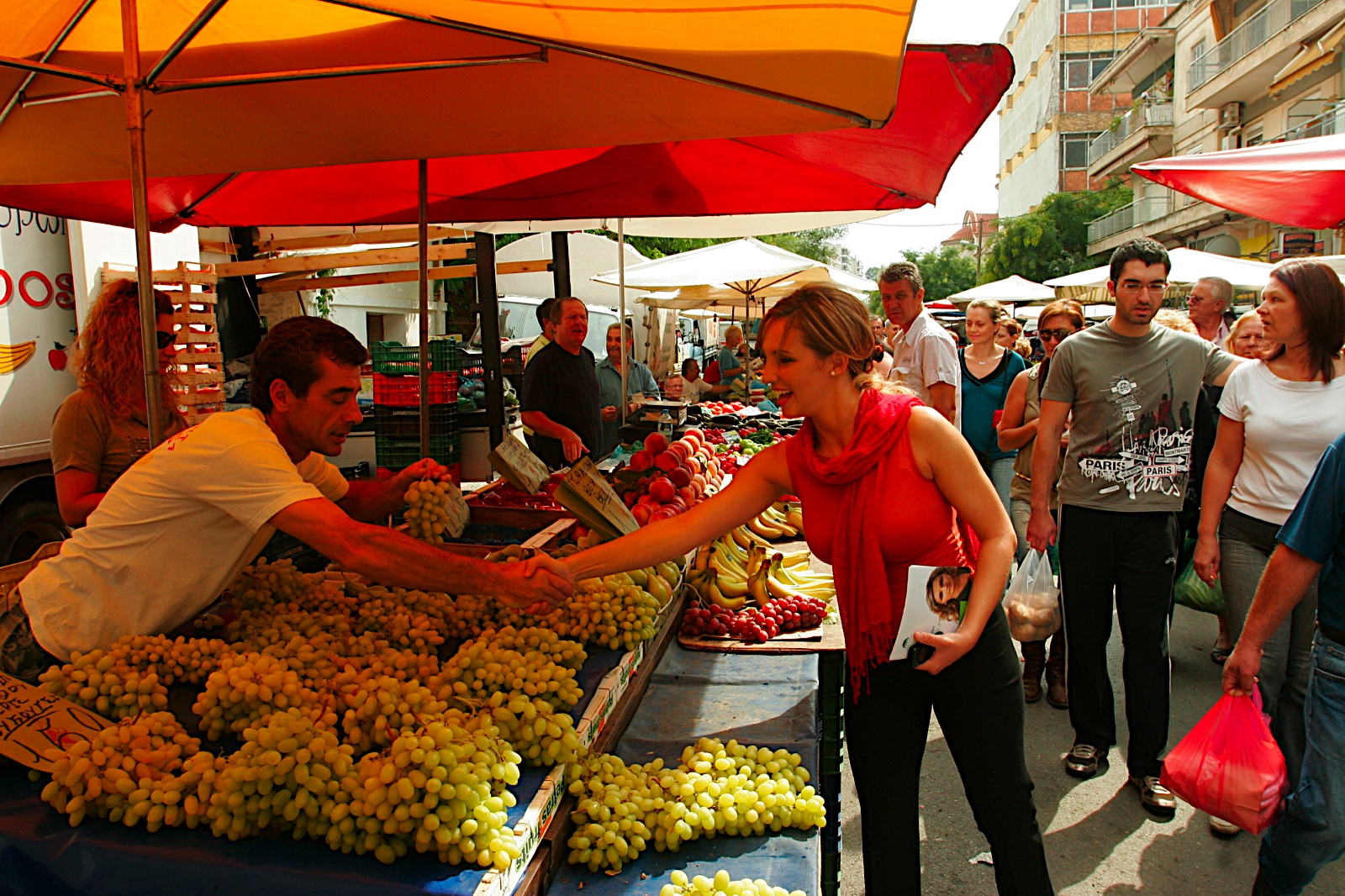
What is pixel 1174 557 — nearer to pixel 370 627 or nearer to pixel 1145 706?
pixel 1145 706

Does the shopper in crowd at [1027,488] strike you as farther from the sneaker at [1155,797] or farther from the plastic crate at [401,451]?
the plastic crate at [401,451]

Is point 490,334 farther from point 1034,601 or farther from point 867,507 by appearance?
point 867,507

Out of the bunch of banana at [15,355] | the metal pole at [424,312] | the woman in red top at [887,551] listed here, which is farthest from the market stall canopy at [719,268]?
the woman in red top at [887,551]

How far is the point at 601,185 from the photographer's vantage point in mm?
5109

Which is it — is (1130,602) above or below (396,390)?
below

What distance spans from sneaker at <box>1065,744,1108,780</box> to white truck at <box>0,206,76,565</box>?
615cm

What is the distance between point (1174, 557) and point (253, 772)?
3698mm

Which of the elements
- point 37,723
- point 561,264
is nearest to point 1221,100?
point 561,264

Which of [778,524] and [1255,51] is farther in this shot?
[1255,51]

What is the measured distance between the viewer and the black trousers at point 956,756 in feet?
8.20

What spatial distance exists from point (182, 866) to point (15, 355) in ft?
17.5

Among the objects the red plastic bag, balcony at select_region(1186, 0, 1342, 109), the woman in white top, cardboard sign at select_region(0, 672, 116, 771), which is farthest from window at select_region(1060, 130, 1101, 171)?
cardboard sign at select_region(0, 672, 116, 771)

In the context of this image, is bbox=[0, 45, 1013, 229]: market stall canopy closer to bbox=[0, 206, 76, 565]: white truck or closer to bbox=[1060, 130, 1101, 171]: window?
bbox=[0, 206, 76, 565]: white truck

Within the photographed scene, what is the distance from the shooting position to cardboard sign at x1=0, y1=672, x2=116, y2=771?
1878 millimetres
